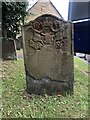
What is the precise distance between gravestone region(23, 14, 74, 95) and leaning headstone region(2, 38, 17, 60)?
329cm

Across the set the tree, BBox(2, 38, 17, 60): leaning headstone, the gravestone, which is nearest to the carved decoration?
the gravestone

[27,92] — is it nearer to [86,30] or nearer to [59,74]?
[59,74]

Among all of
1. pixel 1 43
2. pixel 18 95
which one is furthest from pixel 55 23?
pixel 1 43

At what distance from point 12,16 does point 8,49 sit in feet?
5.66

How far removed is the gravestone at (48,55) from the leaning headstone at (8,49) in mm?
3290

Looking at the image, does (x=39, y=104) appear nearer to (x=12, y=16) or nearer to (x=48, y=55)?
(x=48, y=55)

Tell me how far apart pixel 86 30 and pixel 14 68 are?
9.14m

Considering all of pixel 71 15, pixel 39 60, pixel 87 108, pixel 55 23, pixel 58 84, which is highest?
pixel 71 15

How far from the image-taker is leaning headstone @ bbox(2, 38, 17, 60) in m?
7.80

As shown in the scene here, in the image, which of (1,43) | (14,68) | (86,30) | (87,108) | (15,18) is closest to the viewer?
(87,108)

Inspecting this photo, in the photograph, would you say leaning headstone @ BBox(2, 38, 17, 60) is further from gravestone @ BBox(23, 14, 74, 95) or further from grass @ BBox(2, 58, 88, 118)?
gravestone @ BBox(23, 14, 74, 95)

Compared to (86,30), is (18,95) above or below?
below

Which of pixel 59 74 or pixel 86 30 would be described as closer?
pixel 59 74

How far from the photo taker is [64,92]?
4.61m
